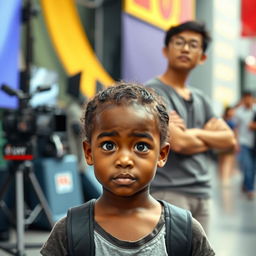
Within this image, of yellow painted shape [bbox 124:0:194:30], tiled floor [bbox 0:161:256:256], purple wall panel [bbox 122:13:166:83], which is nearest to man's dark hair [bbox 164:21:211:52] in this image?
tiled floor [bbox 0:161:256:256]

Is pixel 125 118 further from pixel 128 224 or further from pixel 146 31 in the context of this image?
pixel 146 31

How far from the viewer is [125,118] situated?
1.45 meters

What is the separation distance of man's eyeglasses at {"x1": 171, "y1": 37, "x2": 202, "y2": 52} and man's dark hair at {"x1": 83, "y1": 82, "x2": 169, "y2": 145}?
1179mm

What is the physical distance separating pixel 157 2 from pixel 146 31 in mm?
839

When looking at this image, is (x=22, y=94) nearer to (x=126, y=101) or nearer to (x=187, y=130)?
(x=187, y=130)

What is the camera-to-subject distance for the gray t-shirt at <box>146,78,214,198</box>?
258 centimetres

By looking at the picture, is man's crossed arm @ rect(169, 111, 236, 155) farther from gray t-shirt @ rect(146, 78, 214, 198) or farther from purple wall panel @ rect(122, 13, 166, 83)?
purple wall panel @ rect(122, 13, 166, 83)

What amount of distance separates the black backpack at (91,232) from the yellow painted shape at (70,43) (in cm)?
610

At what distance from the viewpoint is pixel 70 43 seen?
27.0 feet

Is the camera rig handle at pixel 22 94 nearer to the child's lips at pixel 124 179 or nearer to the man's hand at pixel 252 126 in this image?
the child's lips at pixel 124 179

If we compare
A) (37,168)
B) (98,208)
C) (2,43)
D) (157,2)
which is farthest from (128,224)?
(157,2)

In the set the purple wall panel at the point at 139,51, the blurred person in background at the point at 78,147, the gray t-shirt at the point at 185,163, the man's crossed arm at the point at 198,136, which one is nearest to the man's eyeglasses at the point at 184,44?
the gray t-shirt at the point at 185,163

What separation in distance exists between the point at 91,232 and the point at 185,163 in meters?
1.24

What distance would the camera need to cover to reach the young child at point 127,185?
A: 4.70 ft
